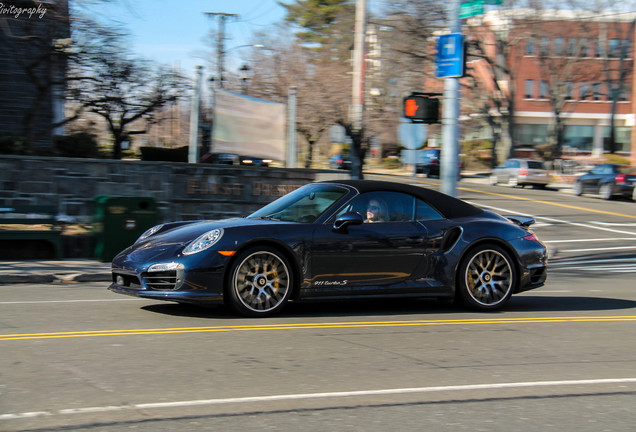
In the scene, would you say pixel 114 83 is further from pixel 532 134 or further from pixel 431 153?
pixel 532 134

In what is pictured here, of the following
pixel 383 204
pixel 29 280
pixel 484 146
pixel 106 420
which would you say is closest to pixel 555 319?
pixel 383 204

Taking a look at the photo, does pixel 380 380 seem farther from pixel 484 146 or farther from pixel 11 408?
pixel 484 146

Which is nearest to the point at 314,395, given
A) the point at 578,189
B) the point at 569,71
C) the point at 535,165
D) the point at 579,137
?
the point at 578,189

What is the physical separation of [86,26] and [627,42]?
155ft

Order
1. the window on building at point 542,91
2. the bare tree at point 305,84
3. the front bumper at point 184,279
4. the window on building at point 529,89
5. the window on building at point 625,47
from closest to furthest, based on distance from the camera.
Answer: the front bumper at point 184,279, the bare tree at point 305,84, the window on building at point 625,47, the window on building at point 542,91, the window on building at point 529,89

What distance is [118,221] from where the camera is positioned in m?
12.6

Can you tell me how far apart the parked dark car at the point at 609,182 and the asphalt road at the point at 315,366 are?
24.3 metres

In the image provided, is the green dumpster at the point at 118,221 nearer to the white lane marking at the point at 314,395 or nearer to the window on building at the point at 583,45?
the white lane marking at the point at 314,395

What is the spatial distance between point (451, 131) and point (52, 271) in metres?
7.23

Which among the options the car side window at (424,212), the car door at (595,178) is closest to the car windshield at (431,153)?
the car door at (595,178)

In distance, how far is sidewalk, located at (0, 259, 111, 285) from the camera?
1046cm

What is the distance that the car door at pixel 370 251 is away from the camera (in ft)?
24.9

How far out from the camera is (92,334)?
6.53 metres

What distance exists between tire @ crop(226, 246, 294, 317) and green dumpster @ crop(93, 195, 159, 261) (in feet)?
18.8
